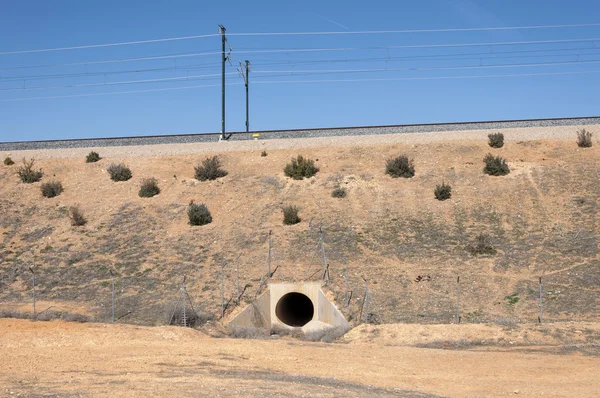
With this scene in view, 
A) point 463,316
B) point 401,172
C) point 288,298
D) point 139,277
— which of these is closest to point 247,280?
point 288,298

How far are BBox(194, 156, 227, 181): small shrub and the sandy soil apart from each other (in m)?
20.0

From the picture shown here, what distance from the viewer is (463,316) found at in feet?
92.1

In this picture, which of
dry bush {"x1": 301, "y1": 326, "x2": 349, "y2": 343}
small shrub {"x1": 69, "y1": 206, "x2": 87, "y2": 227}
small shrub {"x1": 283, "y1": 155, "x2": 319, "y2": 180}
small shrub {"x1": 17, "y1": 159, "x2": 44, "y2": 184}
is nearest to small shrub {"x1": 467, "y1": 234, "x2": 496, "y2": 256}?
dry bush {"x1": 301, "y1": 326, "x2": 349, "y2": 343}

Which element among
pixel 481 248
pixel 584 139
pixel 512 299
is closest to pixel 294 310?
pixel 481 248

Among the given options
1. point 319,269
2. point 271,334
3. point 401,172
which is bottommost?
point 271,334

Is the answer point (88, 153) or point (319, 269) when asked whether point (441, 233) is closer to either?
point (319, 269)

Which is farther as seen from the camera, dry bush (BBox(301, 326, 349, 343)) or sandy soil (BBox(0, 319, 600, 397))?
dry bush (BBox(301, 326, 349, 343))

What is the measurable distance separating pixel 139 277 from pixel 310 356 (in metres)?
14.2

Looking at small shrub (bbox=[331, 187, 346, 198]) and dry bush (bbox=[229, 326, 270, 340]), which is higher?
small shrub (bbox=[331, 187, 346, 198])

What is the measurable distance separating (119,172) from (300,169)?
39.0 ft

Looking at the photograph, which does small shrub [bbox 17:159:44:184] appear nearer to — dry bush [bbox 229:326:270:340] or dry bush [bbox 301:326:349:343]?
dry bush [bbox 229:326:270:340]

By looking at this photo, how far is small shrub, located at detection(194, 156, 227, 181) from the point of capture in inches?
1793

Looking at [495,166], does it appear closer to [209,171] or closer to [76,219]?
[209,171]

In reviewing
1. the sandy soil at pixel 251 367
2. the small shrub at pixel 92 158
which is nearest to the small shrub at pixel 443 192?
the sandy soil at pixel 251 367
